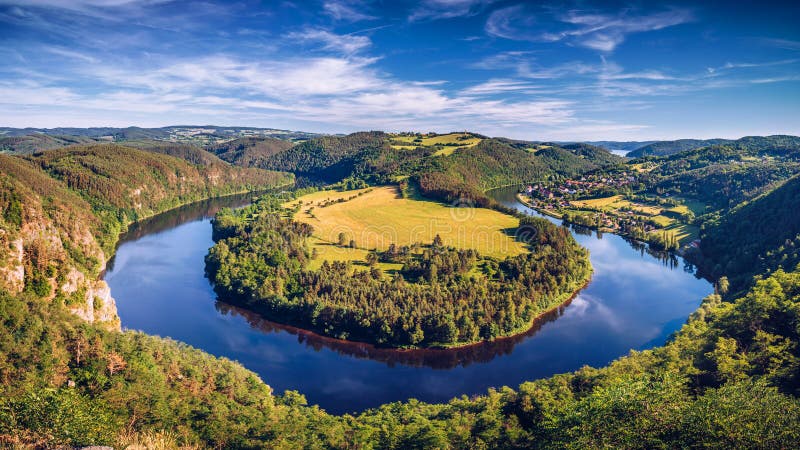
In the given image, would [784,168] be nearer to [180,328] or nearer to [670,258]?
[670,258]

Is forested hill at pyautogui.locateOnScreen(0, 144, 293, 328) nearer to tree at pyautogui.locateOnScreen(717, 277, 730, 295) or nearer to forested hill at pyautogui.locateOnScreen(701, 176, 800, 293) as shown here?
tree at pyautogui.locateOnScreen(717, 277, 730, 295)

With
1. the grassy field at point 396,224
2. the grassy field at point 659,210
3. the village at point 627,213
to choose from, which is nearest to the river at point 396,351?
the grassy field at point 396,224

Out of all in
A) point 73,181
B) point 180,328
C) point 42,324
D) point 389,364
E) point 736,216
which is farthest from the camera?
point 73,181

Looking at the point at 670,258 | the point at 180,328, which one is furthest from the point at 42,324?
the point at 670,258

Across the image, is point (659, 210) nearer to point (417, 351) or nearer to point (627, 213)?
point (627, 213)

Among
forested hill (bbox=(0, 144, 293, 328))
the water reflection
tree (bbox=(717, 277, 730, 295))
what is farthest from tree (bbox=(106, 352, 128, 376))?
tree (bbox=(717, 277, 730, 295))

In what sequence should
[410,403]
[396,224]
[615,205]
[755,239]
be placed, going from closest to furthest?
[410,403], [755,239], [396,224], [615,205]

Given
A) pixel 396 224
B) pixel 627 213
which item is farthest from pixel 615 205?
pixel 396 224
